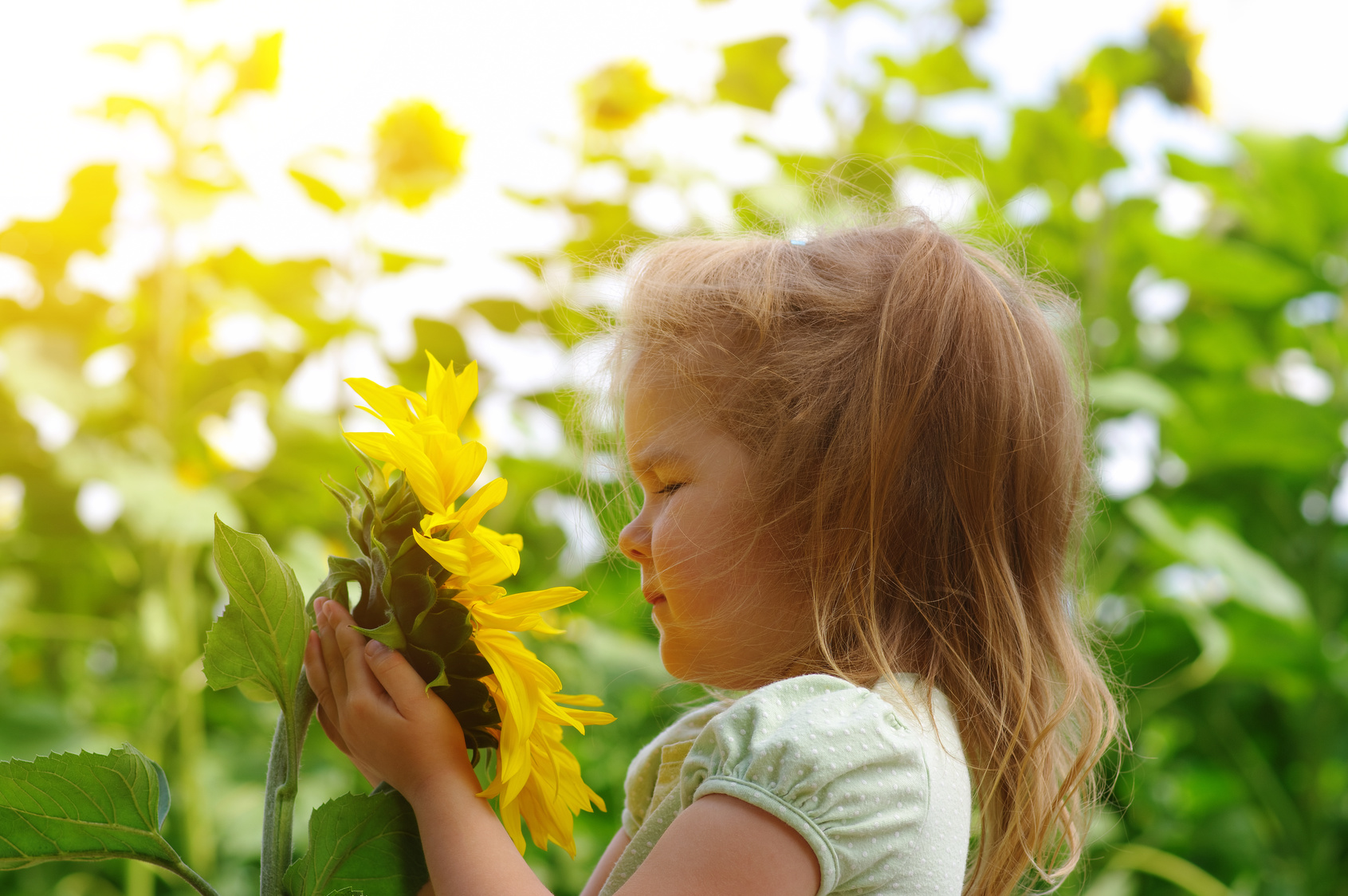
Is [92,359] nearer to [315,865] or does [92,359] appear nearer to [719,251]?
[719,251]

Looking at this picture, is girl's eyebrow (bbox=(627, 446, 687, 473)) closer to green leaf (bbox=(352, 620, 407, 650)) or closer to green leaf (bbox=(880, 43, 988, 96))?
green leaf (bbox=(352, 620, 407, 650))

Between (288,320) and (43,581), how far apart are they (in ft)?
1.59

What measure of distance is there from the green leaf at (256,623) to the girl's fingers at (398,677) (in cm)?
3

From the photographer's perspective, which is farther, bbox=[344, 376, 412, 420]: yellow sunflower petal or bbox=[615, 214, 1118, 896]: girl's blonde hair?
bbox=[615, 214, 1118, 896]: girl's blonde hair

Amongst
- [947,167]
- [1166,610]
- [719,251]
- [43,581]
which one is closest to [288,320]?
[43,581]

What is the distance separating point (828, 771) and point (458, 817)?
15cm

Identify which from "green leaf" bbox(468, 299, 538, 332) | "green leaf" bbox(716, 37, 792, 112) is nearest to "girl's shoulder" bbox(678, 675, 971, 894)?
"green leaf" bbox(468, 299, 538, 332)

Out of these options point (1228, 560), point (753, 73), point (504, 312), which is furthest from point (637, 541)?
point (1228, 560)

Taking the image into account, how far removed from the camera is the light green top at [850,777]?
1.44 feet

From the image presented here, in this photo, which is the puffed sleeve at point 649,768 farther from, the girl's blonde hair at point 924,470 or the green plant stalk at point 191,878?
the green plant stalk at point 191,878

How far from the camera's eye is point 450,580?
41cm

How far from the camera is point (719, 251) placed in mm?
666

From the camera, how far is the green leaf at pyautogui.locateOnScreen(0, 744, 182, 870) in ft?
1.22

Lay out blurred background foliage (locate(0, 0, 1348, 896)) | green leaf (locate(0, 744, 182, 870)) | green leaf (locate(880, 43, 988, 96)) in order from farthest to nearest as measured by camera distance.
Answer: green leaf (locate(880, 43, 988, 96)) → blurred background foliage (locate(0, 0, 1348, 896)) → green leaf (locate(0, 744, 182, 870))
